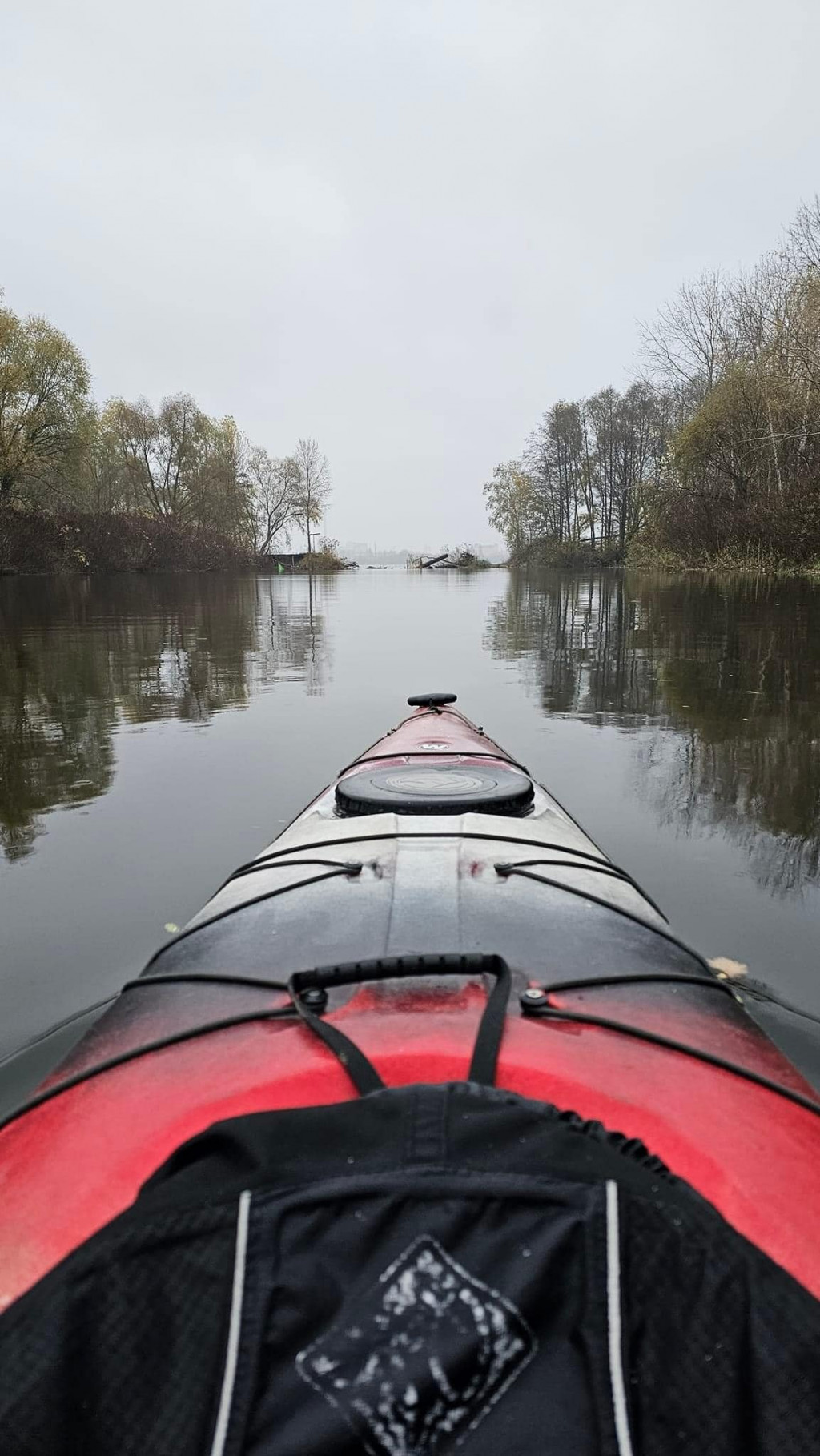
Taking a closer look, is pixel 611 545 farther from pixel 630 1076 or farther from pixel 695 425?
pixel 630 1076

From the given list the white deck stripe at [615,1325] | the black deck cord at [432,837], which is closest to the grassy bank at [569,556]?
the black deck cord at [432,837]

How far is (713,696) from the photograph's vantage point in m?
8.34

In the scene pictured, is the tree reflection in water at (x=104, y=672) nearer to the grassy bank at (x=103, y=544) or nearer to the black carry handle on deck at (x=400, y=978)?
the black carry handle on deck at (x=400, y=978)

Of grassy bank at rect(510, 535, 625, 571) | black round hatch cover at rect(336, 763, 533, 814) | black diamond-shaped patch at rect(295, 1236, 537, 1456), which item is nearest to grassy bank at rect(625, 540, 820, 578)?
grassy bank at rect(510, 535, 625, 571)

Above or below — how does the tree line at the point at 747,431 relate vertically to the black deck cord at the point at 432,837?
above

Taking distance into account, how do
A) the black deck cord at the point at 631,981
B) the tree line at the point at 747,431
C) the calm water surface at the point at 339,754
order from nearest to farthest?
the black deck cord at the point at 631,981
the calm water surface at the point at 339,754
the tree line at the point at 747,431

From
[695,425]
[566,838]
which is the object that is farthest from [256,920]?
[695,425]

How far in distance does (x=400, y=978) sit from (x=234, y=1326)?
70cm

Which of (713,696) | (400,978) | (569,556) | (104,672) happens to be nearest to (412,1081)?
(400,978)

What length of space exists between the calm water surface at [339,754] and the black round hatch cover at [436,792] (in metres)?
1.16

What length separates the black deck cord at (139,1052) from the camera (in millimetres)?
1502

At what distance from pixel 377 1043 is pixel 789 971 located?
103 inches

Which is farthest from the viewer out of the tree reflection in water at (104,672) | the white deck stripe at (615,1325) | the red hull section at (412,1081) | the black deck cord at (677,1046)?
the tree reflection in water at (104,672)

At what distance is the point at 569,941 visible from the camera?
192 centimetres
